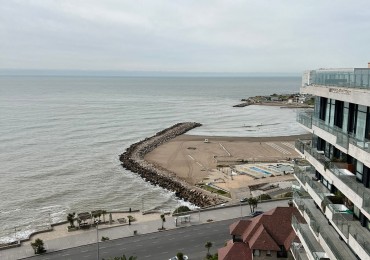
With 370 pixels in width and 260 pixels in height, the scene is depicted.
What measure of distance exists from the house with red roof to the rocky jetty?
2353 cm

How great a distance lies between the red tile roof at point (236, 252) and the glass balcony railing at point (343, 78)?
1634 cm

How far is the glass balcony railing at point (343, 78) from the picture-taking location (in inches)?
689

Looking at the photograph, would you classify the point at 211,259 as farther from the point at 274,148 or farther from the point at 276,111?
the point at 276,111

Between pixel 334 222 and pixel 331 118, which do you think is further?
pixel 331 118

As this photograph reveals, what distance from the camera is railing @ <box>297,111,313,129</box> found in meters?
24.7

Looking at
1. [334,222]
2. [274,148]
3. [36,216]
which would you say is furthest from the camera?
[274,148]

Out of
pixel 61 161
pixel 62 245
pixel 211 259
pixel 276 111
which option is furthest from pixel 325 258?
pixel 276 111

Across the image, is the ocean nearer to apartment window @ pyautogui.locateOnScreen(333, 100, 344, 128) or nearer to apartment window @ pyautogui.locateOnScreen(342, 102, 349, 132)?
apartment window @ pyautogui.locateOnScreen(333, 100, 344, 128)

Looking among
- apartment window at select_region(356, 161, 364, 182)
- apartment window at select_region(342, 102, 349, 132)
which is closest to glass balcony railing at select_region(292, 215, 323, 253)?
apartment window at select_region(356, 161, 364, 182)

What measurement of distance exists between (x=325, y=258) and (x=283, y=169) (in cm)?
5656

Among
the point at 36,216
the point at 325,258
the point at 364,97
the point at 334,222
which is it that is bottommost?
the point at 36,216

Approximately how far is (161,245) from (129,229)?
22.3 ft

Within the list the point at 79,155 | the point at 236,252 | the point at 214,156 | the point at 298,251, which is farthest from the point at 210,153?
the point at 298,251

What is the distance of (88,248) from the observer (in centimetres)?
4247
